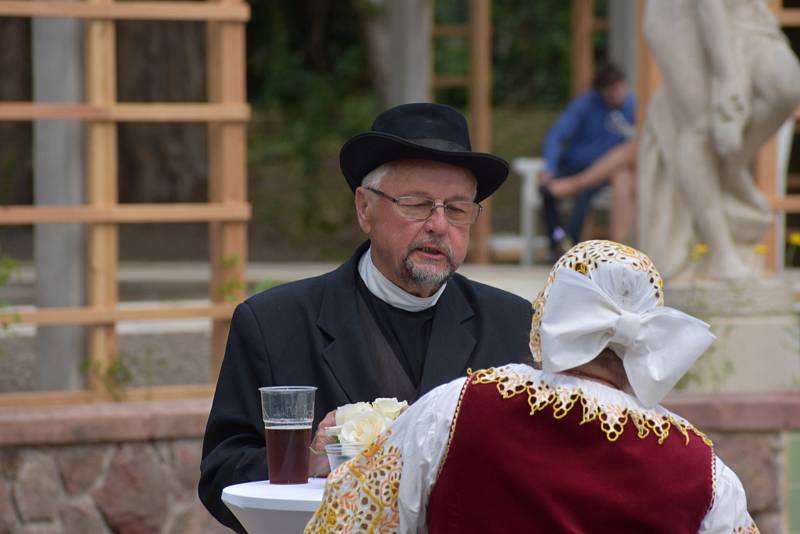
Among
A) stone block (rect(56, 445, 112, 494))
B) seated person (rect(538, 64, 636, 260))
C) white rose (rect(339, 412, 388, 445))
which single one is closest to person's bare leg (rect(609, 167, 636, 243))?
seated person (rect(538, 64, 636, 260))

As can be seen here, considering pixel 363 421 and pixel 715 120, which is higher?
pixel 715 120

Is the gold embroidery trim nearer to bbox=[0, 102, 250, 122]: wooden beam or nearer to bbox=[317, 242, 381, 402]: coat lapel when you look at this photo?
bbox=[317, 242, 381, 402]: coat lapel

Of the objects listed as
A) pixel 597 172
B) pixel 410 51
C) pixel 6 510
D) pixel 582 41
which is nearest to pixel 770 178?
pixel 597 172

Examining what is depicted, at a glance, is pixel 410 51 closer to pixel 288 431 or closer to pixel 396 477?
pixel 288 431

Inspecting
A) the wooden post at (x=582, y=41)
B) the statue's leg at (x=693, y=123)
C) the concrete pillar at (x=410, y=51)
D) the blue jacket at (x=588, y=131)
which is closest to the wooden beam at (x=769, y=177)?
the statue's leg at (x=693, y=123)

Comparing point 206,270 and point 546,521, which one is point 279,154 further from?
point 546,521

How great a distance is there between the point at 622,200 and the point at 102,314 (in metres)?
4.38

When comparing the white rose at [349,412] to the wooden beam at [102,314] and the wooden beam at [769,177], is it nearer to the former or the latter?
the wooden beam at [102,314]

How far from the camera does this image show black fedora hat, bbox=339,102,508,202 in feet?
10.7

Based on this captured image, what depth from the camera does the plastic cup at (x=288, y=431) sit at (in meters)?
2.84

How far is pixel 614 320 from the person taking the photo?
2439 mm

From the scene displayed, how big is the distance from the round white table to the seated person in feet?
25.6

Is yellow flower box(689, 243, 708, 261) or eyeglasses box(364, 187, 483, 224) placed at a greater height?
eyeglasses box(364, 187, 483, 224)

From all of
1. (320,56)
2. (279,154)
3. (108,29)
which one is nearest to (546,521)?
(108,29)
